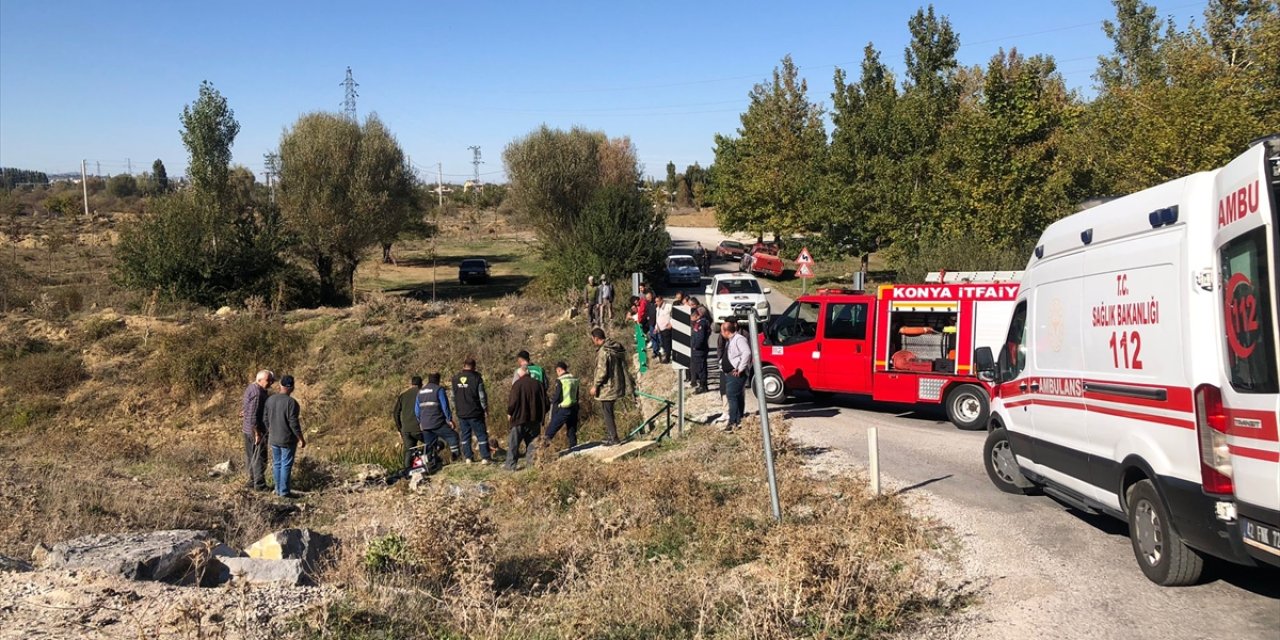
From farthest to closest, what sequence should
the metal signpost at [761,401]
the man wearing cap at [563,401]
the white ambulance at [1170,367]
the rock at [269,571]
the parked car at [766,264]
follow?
the parked car at [766,264]
the man wearing cap at [563,401]
the metal signpost at [761,401]
the rock at [269,571]
the white ambulance at [1170,367]

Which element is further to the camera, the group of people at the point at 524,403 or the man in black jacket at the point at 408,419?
the man in black jacket at the point at 408,419

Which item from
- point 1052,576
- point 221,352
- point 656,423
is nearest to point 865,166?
point 656,423

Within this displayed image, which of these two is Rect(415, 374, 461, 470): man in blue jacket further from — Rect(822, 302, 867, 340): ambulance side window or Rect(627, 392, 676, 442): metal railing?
Rect(822, 302, 867, 340): ambulance side window

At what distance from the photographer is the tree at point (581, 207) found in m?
37.7

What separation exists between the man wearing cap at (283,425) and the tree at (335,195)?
97.2 feet

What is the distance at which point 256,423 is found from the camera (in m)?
12.6

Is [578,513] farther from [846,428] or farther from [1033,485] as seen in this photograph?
[846,428]

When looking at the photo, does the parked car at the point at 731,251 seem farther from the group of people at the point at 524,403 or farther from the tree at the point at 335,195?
the group of people at the point at 524,403

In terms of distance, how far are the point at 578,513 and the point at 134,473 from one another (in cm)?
889

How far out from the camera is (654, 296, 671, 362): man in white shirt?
19953mm

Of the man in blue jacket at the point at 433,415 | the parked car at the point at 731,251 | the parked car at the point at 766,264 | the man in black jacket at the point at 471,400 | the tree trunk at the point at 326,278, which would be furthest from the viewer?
the parked car at the point at 731,251

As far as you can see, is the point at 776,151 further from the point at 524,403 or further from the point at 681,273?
the point at 524,403

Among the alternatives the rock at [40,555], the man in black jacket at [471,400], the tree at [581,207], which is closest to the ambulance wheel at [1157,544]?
the rock at [40,555]

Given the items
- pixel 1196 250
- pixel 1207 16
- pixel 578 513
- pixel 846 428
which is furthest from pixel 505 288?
pixel 1196 250
